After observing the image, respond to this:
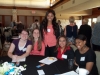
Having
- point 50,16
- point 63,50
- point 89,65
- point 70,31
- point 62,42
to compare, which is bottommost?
point 89,65

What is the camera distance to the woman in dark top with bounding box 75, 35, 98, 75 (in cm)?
175

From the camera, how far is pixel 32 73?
147 centimetres

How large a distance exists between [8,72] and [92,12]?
874 centimetres

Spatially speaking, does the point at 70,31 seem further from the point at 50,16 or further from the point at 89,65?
the point at 89,65

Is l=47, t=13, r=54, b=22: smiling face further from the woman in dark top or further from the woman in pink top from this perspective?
the woman in dark top

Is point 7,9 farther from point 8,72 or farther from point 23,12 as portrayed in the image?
point 8,72

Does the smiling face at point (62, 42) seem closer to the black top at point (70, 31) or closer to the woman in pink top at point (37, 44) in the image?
the woman in pink top at point (37, 44)

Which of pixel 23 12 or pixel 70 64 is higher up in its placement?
pixel 23 12

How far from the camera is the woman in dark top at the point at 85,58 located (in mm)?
1748

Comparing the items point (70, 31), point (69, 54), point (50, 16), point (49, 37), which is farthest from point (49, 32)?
point (70, 31)

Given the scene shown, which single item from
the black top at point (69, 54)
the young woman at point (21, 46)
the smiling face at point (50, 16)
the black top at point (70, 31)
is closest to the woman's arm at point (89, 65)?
the black top at point (69, 54)

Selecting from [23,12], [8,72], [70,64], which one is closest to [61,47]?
[70,64]

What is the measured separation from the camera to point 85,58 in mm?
1789

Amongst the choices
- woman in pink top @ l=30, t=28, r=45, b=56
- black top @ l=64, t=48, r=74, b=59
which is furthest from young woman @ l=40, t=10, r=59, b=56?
black top @ l=64, t=48, r=74, b=59
